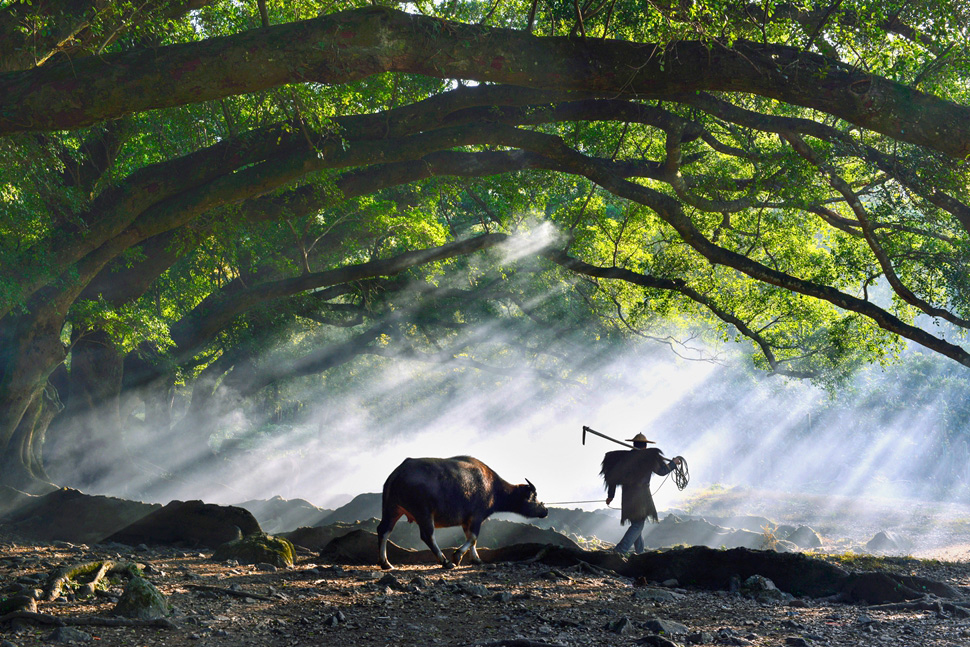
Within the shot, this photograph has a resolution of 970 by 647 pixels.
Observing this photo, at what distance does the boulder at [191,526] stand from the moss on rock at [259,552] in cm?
130

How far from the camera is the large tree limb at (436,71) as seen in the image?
602 centimetres

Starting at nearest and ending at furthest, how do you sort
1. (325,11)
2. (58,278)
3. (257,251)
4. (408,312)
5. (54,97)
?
(54,97)
(325,11)
(58,278)
(257,251)
(408,312)

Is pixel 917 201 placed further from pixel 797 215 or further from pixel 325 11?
pixel 325 11

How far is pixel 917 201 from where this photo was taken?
888cm

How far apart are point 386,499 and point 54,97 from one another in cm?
476

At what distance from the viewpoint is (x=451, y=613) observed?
17.6ft

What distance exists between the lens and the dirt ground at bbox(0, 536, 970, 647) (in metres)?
4.45

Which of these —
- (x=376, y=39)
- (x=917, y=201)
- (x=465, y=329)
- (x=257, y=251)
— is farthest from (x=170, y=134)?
(x=465, y=329)

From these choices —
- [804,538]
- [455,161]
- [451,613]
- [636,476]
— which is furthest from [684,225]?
[804,538]

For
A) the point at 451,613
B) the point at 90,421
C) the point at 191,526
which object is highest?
the point at 90,421

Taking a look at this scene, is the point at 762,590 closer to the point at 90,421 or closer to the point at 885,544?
the point at 90,421

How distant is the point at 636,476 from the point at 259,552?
16.2 ft

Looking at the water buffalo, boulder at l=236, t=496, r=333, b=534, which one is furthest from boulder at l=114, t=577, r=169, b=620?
boulder at l=236, t=496, r=333, b=534

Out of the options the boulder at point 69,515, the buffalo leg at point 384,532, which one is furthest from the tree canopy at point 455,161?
the buffalo leg at point 384,532
